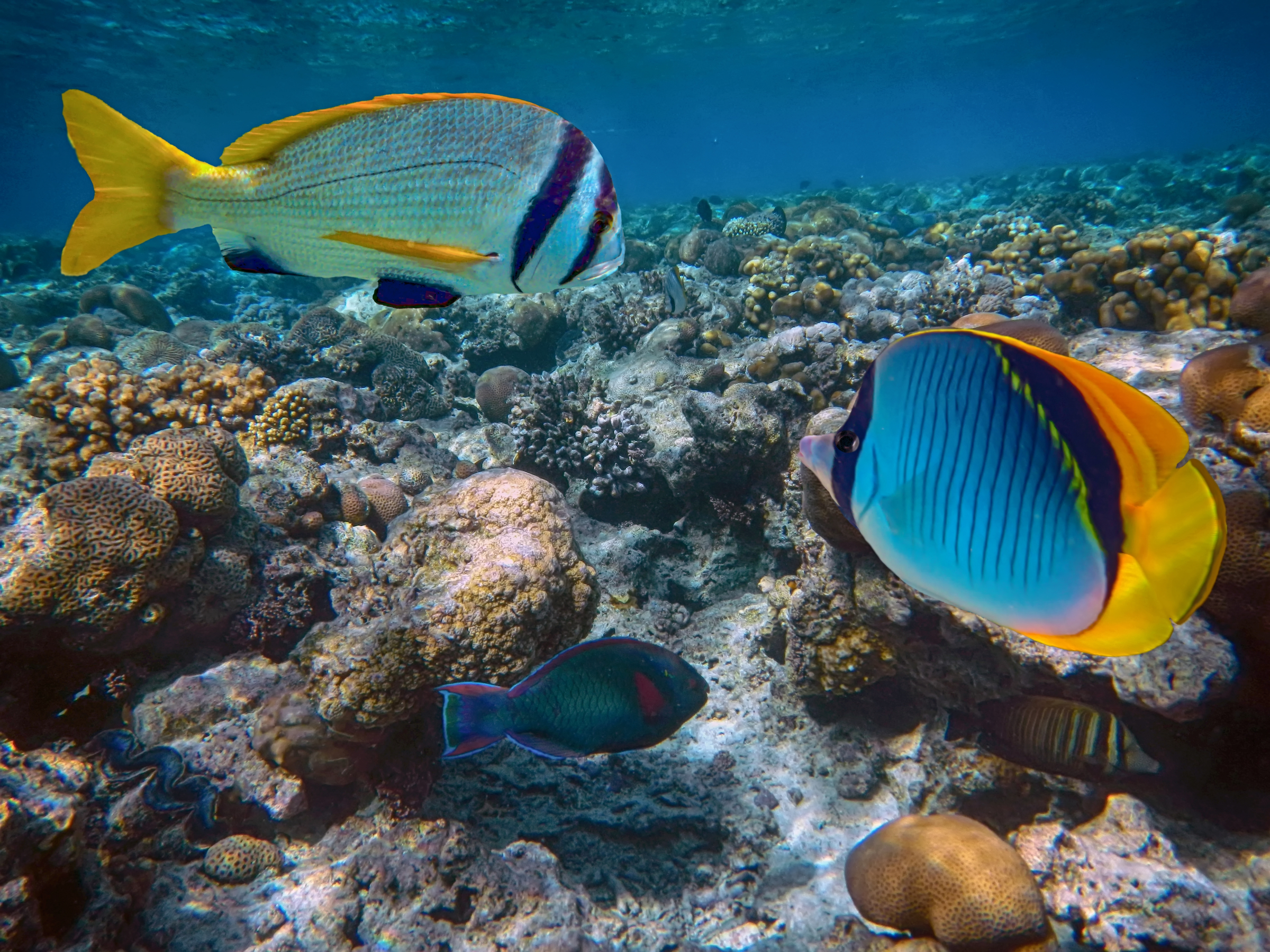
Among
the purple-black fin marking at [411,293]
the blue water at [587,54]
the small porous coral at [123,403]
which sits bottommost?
the small porous coral at [123,403]

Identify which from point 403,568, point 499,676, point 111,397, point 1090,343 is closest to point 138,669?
point 403,568

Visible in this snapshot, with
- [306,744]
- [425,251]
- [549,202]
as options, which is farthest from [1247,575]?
[306,744]

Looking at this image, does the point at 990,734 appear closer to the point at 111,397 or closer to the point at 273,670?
the point at 273,670

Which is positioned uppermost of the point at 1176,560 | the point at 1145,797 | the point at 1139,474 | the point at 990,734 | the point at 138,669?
the point at 1139,474

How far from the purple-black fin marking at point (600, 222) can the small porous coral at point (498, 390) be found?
20.5 feet

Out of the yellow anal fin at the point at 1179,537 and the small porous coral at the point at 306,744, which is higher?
the yellow anal fin at the point at 1179,537

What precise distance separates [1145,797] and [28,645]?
21.5 ft

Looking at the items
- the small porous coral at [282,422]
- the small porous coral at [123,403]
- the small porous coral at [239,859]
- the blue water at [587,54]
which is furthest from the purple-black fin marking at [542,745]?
the blue water at [587,54]

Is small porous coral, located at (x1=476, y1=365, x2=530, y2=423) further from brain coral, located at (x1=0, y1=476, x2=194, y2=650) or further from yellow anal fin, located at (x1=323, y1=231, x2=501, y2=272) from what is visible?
yellow anal fin, located at (x1=323, y1=231, x2=501, y2=272)

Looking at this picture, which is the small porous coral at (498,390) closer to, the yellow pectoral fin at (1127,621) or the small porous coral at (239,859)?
the small porous coral at (239,859)

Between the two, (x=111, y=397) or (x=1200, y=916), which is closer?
(x=1200, y=916)

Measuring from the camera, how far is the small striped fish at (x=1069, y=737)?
2.72 metres

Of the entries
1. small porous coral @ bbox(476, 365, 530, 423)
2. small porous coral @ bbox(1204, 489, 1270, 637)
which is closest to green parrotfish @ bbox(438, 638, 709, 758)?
small porous coral @ bbox(1204, 489, 1270, 637)

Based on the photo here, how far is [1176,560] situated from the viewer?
2.61 ft
